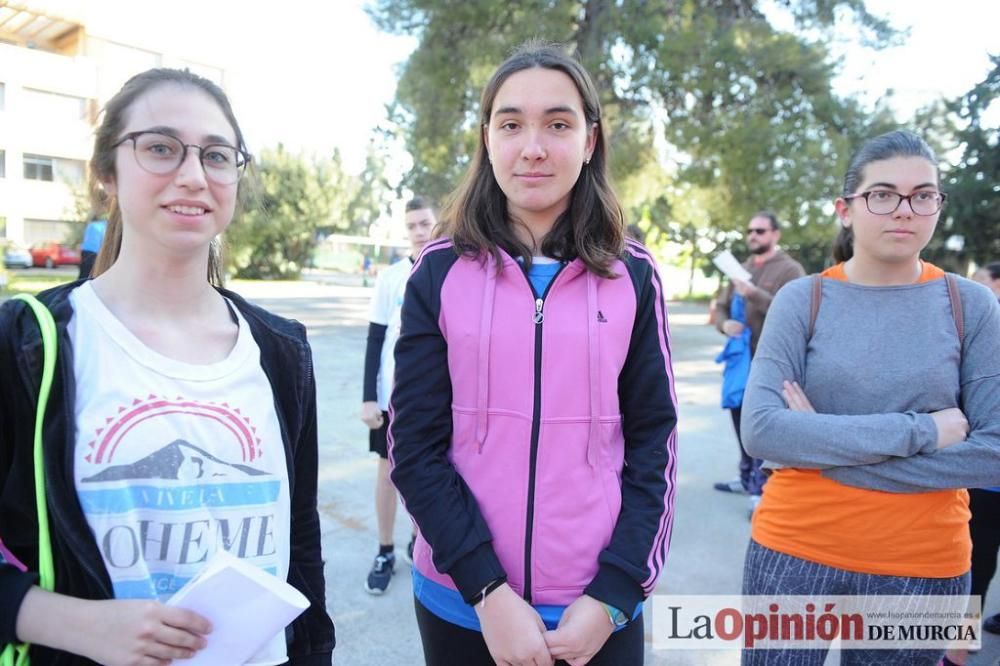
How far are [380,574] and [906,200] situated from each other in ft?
9.41

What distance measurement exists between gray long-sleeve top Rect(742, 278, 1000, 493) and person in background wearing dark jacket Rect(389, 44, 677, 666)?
1.85 feet

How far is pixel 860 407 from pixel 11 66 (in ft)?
10.1

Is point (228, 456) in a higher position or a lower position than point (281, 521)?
higher

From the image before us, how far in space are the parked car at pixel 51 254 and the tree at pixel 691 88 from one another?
688cm

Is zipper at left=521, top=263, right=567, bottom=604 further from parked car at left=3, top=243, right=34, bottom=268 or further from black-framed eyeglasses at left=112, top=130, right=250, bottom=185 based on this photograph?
parked car at left=3, top=243, right=34, bottom=268

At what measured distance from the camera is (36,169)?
3.02 meters

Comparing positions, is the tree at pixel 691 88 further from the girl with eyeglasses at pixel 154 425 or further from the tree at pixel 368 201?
the tree at pixel 368 201

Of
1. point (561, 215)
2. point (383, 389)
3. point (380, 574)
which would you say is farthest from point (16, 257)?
point (561, 215)

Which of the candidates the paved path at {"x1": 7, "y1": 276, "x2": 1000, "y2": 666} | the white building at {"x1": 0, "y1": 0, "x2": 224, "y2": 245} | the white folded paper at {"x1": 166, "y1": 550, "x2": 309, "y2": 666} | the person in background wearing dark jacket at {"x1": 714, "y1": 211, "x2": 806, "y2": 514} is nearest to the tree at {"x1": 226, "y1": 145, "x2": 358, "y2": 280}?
the paved path at {"x1": 7, "y1": 276, "x2": 1000, "y2": 666}

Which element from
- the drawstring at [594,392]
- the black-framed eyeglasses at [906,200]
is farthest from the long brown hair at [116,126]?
the black-framed eyeglasses at [906,200]

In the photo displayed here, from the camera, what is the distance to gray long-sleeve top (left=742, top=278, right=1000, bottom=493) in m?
1.78

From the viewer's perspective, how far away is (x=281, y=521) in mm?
1342

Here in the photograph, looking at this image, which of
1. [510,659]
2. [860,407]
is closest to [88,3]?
[510,659]

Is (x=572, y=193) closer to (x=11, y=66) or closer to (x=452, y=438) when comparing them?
(x=452, y=438)
